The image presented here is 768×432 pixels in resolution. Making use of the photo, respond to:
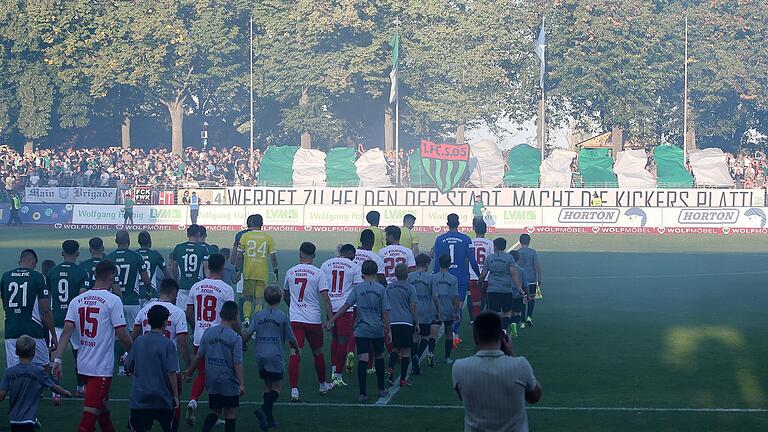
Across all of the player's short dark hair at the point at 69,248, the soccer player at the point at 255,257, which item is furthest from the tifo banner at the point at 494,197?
the player's short dark hair at the point at 69,248

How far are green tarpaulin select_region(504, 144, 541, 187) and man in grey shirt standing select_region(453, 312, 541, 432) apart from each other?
185ft

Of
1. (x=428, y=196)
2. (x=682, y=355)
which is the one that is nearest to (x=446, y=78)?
(x=428, y=196)

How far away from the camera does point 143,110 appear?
91.1 meters

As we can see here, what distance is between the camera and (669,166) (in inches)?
2509

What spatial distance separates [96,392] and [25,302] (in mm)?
2199

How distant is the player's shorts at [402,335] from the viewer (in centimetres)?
1638

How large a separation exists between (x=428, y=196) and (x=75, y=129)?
127 ft

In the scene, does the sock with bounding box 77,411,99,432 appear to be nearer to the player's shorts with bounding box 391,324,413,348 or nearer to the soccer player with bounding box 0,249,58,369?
the soccer player with bounding box 0,249,58,369

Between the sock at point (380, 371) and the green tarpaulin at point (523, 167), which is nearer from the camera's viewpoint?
the sock at point (380, 371)

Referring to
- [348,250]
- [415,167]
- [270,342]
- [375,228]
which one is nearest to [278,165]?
[415,167]

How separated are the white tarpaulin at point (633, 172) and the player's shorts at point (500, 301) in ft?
143

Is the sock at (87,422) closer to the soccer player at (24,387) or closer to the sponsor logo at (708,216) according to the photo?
the soccer player at (24,387)

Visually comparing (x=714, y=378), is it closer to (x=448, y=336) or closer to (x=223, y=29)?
(x=448, y=336)

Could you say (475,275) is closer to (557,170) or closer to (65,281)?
(65,281)
